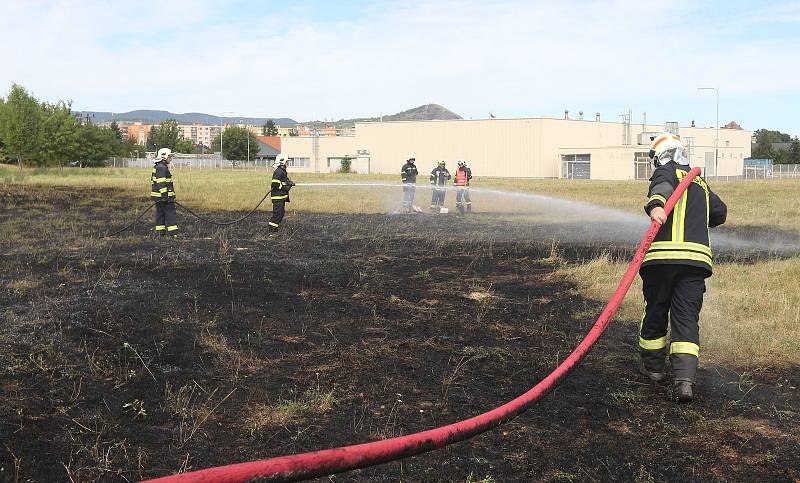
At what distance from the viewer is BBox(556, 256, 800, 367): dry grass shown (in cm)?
590

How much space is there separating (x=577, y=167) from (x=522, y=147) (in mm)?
5190

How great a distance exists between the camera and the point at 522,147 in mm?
65938

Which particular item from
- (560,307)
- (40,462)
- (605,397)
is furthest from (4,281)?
(605,397)

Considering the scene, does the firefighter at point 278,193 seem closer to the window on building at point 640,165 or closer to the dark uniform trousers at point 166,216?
the dark uniform trousers at point 166,216

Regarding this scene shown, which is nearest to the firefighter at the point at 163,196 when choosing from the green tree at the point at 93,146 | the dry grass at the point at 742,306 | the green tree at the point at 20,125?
the dry grass at the point at 742,306

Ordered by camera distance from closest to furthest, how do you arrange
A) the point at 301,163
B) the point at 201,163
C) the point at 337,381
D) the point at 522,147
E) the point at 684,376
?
the point at 684,376, the point at 337,381, the point at 522,147, the point at 301,163, the point at 201,163

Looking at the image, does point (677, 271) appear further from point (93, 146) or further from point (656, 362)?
point (93, 146)

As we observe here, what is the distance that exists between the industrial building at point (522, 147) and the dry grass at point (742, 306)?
51.9m

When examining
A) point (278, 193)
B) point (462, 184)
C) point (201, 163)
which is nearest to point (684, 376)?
point (278, 193)

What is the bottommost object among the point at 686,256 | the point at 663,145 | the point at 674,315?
the point at 674,315

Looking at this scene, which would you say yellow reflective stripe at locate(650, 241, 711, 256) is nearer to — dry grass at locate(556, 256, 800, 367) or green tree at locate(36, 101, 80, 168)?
dry grass at locate(556, 256, 800, 367)

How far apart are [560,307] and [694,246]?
286cm

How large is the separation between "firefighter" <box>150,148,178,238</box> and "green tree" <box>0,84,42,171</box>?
4050cm

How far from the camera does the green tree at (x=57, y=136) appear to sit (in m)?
53.4
